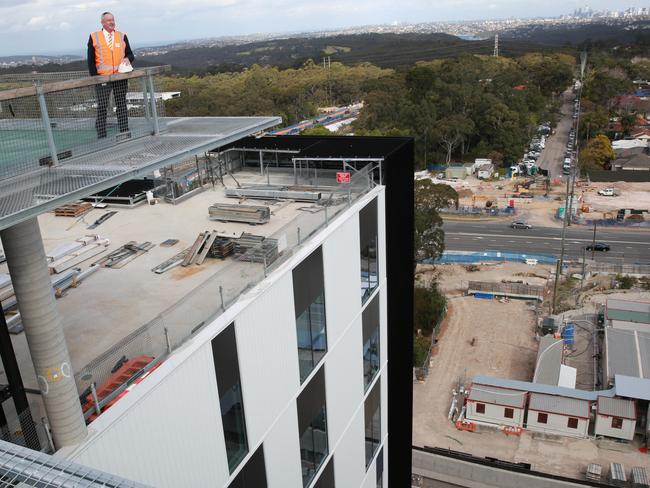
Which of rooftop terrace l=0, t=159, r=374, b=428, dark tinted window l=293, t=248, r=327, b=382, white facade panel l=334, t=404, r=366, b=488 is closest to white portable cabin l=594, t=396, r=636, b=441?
white facade panel l=334, t=404, r=366, b=488

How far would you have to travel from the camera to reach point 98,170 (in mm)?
4566

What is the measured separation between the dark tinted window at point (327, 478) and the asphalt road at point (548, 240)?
39.8m

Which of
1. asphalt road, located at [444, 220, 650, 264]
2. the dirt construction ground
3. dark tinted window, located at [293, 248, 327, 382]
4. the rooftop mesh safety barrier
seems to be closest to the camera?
the rooftop mesh safety barrier

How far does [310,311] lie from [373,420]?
15.0ft

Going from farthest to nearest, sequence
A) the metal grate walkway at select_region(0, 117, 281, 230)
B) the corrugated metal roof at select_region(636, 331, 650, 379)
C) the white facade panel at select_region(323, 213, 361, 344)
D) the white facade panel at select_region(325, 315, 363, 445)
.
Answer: the corrugated metal roof at select_region(636, 331, 650, 379) < the white facade panel at select_region(325, 315, 363, 445) < the white facade panel at select_region(323, 213, 361, 344) < the metal grate walkway at select_region(0, 117, 281, 230)

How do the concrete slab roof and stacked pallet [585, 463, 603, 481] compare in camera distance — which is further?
the concrete slab roof

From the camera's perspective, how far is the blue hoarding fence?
4460 cm

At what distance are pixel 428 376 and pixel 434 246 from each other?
11.8 metres

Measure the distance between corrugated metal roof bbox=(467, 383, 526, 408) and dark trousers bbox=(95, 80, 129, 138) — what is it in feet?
81.1

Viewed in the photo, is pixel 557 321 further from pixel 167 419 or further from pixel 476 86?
pixel 476 86

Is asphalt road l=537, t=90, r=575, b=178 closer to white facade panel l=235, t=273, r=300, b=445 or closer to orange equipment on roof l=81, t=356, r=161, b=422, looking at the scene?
white facade panel l=235, t=273, r=300, b=445

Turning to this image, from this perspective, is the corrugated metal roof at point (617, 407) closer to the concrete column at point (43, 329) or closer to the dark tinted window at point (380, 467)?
the dark tinted window at point (380, 467)

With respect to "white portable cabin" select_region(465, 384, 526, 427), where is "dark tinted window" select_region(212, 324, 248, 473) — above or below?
above

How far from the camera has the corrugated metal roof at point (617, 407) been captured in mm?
24859
